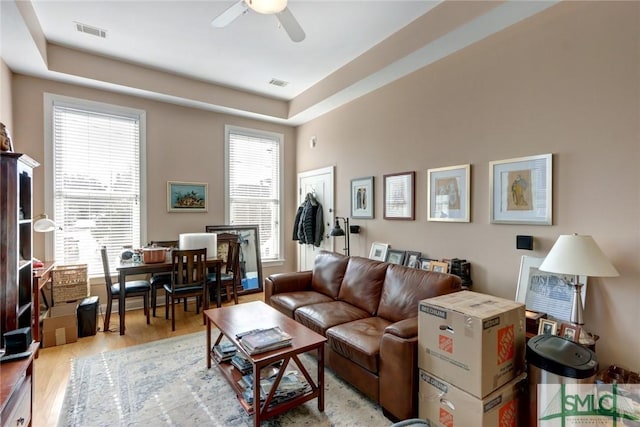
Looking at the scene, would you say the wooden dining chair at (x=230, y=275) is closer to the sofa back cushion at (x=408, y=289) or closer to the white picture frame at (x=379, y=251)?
the white picture frame at (x=379, y=251)

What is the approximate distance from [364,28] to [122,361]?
4.03 metres

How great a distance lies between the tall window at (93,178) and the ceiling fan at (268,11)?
2.68m

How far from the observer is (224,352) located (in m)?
2.52

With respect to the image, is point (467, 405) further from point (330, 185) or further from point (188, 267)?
point (330, 185)

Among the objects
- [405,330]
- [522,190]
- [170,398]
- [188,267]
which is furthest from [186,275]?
[522,190]

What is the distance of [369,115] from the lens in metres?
4.18

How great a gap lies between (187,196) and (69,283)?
1.81 metres

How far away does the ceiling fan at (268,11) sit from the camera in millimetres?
2213

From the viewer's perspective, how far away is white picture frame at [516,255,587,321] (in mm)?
A: 2287

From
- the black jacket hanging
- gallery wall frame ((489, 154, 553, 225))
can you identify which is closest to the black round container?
gallery wall frame ((489, 154, 553, 225))

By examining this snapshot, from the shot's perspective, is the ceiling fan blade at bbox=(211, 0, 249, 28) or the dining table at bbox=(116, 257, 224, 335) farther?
the dining table at bbox=(116, 257, 224, 335)

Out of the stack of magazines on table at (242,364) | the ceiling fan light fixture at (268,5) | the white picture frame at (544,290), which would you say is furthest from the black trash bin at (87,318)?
the white picture frame at (544,290)

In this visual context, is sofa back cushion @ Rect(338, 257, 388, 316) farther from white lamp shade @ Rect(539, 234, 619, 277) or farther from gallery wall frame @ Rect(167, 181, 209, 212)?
gallery wall frame @ Rect(167, 181, 209, 212)

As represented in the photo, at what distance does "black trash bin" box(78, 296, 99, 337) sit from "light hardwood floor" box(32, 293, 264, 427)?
73mm
